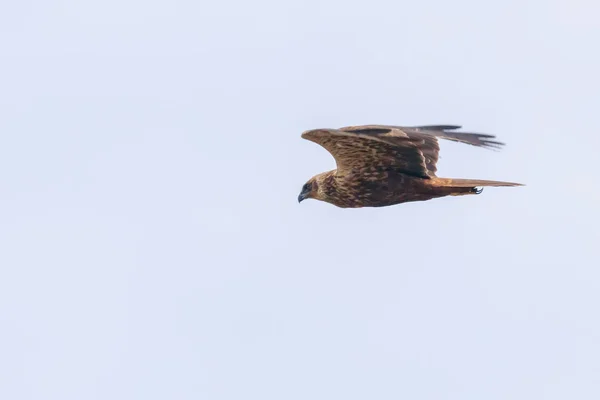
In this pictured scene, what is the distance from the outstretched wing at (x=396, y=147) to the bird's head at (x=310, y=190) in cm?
104

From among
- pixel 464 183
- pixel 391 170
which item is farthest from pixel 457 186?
pixel 391 170

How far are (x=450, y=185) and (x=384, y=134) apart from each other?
2.00m

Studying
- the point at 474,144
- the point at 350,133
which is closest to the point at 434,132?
the point at 474,144

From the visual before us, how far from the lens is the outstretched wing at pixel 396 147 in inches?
767

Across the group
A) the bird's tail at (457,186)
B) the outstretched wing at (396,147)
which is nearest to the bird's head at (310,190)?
the outstretched wing at (396,147)

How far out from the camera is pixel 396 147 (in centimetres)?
2041

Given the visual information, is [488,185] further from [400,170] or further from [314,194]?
[314,194]

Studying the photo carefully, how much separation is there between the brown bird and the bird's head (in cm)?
37

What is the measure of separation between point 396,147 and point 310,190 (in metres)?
2.54

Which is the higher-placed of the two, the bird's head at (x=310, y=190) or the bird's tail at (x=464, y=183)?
the bird's tail at (x=464, y=183)

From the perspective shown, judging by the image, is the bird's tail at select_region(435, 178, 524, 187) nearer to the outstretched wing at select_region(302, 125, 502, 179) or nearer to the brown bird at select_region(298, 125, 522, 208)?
the brown bird at select_region(298, 125, 522, 208)

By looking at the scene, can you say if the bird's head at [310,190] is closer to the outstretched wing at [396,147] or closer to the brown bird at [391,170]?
the brown bird at [391,170]

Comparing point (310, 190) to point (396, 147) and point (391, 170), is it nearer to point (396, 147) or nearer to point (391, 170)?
point (391, 170)

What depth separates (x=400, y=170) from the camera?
20922mm
